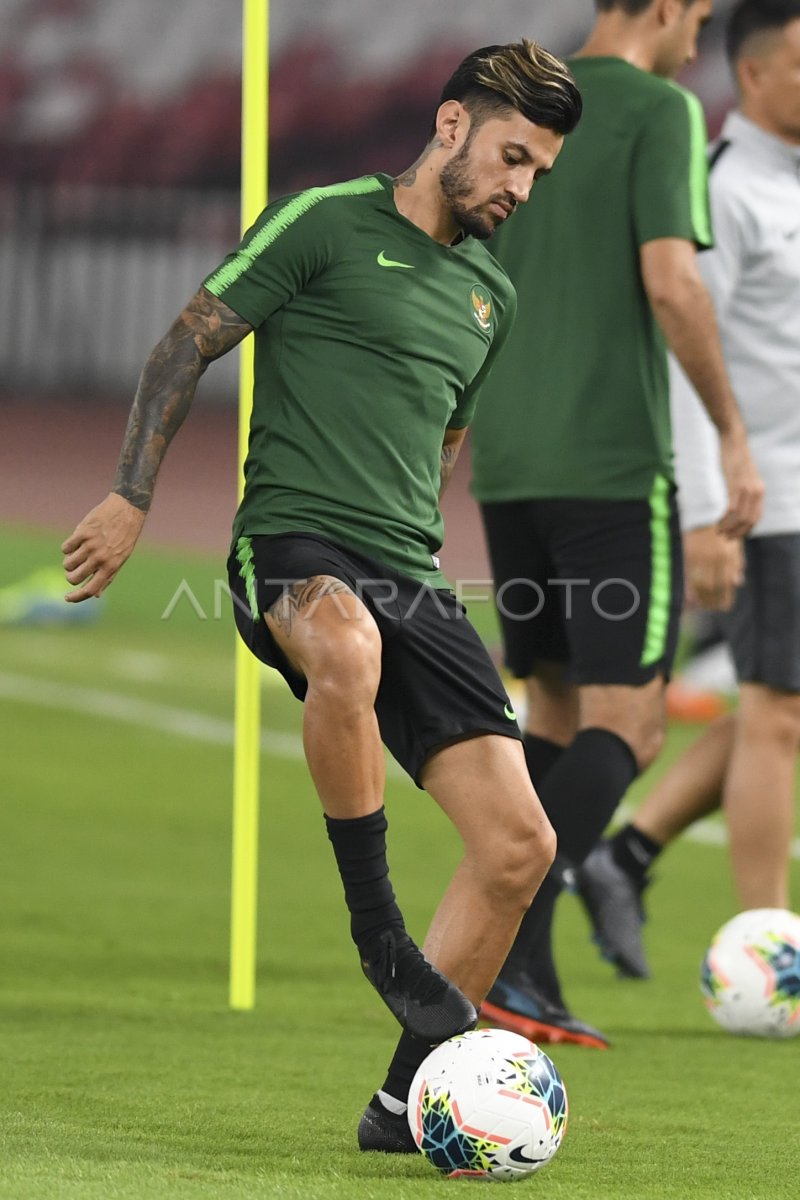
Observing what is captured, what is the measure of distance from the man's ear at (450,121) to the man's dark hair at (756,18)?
1.88m

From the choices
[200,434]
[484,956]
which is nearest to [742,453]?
[484,956]

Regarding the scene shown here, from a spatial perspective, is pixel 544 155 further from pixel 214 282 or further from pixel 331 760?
pixel 331 760

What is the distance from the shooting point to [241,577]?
135 inches

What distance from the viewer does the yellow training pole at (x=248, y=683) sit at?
456cm

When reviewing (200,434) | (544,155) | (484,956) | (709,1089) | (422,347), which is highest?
(544,155)

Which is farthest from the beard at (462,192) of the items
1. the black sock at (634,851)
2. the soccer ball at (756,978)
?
the black sock at (634,851)

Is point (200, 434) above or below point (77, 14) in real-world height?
below

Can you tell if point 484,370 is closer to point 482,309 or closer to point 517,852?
point 482,309

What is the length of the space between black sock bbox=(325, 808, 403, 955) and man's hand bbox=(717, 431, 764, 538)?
4.77 feet

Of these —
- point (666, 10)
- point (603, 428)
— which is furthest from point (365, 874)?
point (666, 10)

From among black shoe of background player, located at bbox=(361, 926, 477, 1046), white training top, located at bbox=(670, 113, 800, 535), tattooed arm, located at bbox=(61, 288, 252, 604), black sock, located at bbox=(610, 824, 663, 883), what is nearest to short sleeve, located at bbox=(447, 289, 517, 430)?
tattooed arm, located at bbox=(61, 288, 252, 604)

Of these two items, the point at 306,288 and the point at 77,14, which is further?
the point at 77,14

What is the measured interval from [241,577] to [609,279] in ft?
5.07

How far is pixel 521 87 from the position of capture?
3.42 metres
